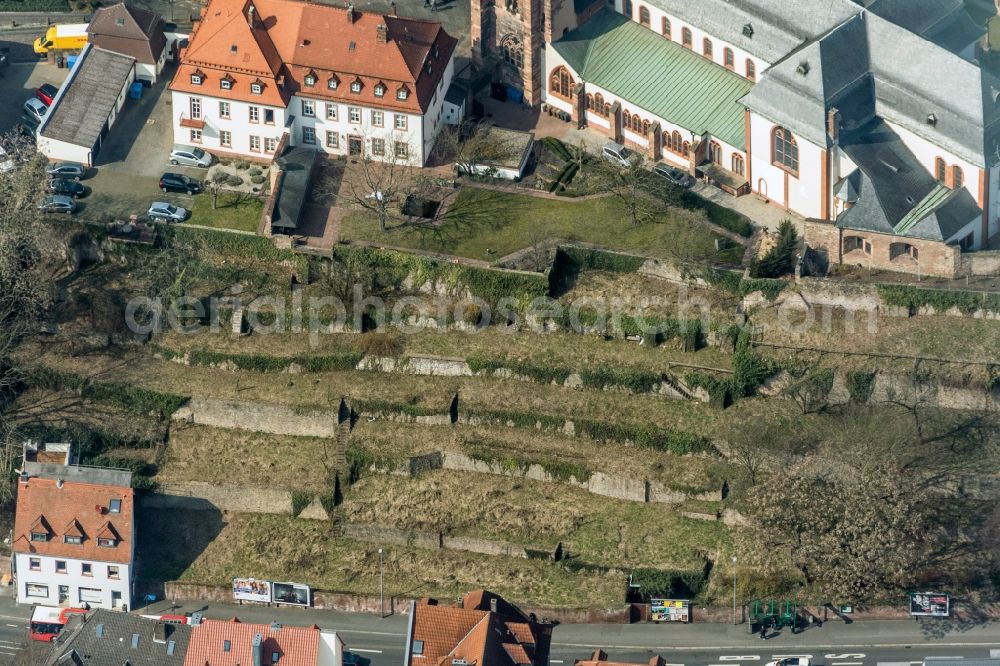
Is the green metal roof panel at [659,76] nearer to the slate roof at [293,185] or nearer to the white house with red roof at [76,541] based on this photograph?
the slate roof at [293,185]

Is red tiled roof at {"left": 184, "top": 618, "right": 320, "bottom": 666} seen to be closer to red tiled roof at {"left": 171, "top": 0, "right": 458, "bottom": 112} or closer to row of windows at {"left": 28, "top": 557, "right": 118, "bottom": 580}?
row of windows at {"left": 28, "top": 557, "right": 118, "bottom": 580}

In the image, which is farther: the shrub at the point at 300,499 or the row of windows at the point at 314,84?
the row of windows at the point at 314,84

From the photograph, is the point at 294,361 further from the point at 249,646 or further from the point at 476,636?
the point at 476,636

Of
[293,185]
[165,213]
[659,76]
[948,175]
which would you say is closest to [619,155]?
[659,76]

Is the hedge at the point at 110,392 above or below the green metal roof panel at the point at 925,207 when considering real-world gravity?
below

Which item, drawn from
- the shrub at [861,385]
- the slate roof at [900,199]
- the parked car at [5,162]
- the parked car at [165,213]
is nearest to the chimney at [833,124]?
the slate roof at [900,199]

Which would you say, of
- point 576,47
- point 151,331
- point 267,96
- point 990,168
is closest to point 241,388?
point 151,331

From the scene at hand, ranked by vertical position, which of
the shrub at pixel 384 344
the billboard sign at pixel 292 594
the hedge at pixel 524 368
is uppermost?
the shrub at pixel 384 344
